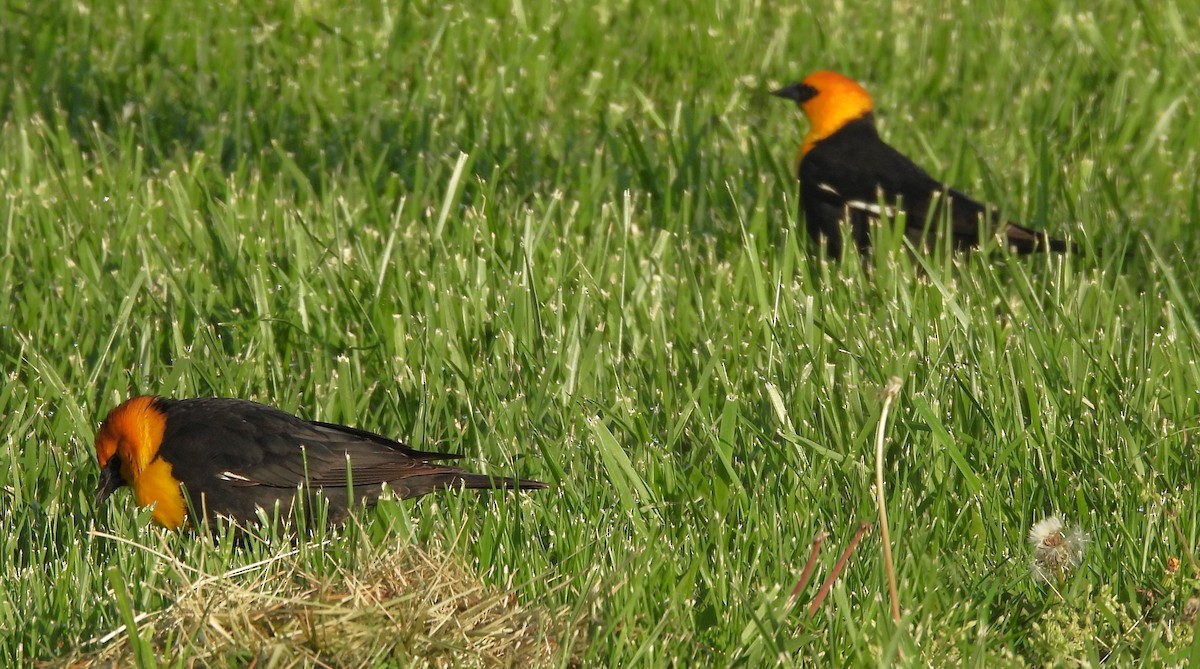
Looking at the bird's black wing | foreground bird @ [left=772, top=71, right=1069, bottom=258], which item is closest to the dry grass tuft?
the bird's black wing

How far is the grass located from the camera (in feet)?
11.2

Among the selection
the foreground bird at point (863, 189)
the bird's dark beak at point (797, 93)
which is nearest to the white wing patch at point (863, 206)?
the foreground bird at point (863, 189)

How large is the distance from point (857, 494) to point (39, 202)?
12.2 ft

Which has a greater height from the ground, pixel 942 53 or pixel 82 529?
pixel 942 53

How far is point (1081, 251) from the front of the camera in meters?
5.89

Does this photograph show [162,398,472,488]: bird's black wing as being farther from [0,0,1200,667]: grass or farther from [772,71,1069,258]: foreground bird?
[772,71,1069,258]: foreground bird

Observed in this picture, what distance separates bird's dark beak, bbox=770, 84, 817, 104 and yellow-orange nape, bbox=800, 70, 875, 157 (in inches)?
0.5

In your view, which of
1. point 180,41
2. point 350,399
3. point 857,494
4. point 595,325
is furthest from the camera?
point 180,41

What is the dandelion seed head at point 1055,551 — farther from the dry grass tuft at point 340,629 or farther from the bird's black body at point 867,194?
the bird's black body at point 867,194

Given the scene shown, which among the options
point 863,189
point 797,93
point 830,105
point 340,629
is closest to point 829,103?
point 830,105

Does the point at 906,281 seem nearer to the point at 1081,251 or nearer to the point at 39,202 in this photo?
the point at 1081,251

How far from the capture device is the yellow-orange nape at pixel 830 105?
6.84m

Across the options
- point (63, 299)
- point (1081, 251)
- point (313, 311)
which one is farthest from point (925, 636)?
point (63, 299)

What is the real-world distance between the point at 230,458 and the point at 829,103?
12.4 ft
